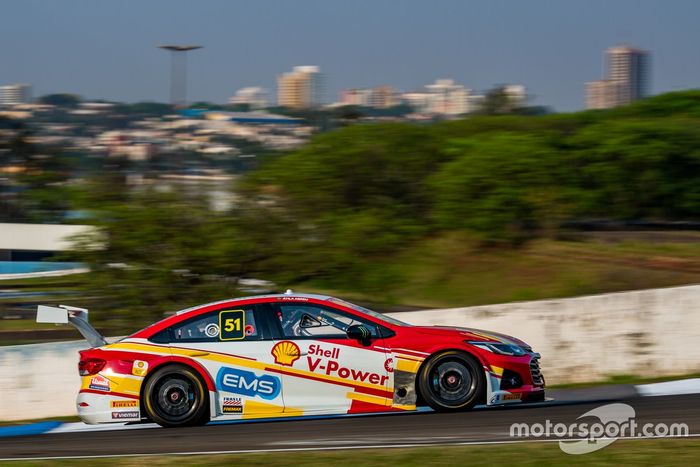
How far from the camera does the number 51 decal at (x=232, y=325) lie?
364 inches

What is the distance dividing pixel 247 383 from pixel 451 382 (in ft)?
6.58

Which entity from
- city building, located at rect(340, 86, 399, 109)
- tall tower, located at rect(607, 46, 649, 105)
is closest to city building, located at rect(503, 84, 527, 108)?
city building, located at rect(340, 86, 399, 109)

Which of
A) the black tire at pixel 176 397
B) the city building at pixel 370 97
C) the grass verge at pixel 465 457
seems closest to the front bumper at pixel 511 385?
the grass verge at pixel 465 457

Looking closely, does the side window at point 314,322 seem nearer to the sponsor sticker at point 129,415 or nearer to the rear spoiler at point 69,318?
the sponsor sticker at point 129,415

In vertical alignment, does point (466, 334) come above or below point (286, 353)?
above

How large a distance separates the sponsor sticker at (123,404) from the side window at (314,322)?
1635mm

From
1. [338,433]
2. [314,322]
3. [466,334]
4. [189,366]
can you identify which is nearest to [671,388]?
[466,334]

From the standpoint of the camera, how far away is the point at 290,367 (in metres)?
8.99

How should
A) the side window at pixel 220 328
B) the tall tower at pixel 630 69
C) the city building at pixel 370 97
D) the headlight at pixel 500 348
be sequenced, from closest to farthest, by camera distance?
the headlight at pixel 500 348 → the side window at pixel 220 328 → the city building at pixel 370 97 → the tall tower at pixel 630 69

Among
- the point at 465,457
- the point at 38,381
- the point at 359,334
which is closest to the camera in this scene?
the point at 465,457


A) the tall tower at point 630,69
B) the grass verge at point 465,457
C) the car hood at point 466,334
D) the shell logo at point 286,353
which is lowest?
the grass verge at point 465,457

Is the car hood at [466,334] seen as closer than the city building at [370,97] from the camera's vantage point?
Yes

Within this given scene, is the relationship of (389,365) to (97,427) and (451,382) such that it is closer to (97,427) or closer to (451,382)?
(451,382)

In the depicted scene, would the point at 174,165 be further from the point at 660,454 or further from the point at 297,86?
the point at 297,86
